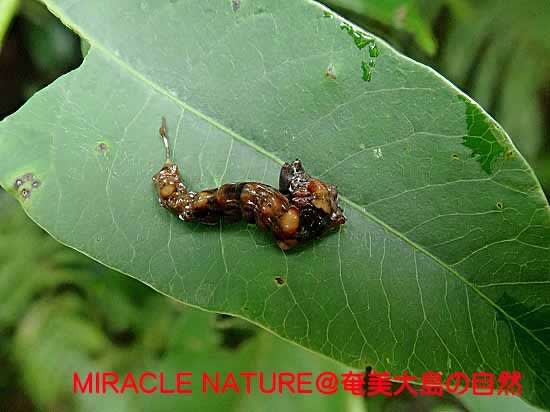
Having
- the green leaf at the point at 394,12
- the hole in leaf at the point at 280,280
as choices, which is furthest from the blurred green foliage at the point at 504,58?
the hole in leaf at the point at 280,280

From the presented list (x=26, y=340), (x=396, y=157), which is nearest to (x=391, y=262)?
(x=396, y=157)

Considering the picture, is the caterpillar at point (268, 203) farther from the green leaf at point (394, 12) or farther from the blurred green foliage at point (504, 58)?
the blurred green foliage at point (504, 58)

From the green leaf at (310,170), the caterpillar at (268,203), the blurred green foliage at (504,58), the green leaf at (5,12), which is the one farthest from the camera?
the blurred green foliage at (504,58)

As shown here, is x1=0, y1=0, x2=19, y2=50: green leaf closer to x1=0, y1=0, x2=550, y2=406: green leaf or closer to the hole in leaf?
x1=0, y1=0, x2=550, y2=406: green leaf

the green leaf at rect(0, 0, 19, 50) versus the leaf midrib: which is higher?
the green leaf at rect(0, 0, 19, 50)

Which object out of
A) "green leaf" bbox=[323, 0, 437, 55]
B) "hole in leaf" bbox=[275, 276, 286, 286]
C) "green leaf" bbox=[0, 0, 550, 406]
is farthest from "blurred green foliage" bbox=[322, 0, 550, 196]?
"hole in leaf" bbox=[275, 276, 286, 286]

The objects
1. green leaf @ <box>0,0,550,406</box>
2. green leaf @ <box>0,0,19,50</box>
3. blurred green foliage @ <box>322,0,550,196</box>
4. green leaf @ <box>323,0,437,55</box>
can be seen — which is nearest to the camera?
green leaf @ <box>0,0,550,406</box>

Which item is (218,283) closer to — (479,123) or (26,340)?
(479,123)
